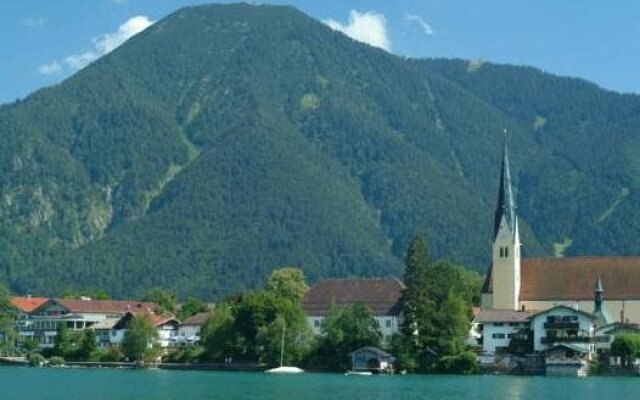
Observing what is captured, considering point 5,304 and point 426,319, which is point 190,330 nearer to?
point 5,304

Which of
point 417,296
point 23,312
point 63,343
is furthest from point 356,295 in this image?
point 23,312

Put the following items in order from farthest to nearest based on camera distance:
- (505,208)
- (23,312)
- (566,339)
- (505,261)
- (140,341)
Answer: (23,312) < (505,208) < (505,261) < (140,341) < (566,339)

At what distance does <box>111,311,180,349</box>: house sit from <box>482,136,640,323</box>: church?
37.6 metres

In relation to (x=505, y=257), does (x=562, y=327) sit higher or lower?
lower

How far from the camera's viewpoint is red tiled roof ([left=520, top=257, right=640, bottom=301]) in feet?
427

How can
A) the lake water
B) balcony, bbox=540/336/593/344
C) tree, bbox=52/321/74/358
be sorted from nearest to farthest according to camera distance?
the lake water < balcony, bbox=540/336/593/344 < tree, bbox=52/321/74/358

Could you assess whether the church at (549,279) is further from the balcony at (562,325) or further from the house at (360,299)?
the house at (360,299)

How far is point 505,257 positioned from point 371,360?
2552 cm

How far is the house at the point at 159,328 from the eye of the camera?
150 meters

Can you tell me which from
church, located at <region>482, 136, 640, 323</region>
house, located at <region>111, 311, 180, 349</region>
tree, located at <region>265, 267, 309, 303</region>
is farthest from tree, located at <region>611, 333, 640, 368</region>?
house, located at <region>111, 311, 180, 349</region>

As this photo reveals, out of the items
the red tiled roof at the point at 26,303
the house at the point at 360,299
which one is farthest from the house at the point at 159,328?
the red tiled roof at the point at 26,303

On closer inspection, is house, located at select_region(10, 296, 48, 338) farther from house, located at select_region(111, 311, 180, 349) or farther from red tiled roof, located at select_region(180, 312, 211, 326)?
red tiled roof, located at select_region(180, 312, 211, 326)

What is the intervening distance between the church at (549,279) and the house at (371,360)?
21.4m

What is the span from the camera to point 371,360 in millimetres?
116812
